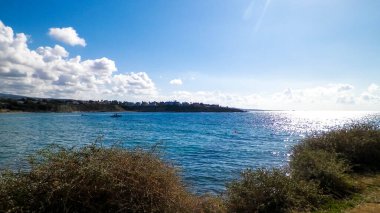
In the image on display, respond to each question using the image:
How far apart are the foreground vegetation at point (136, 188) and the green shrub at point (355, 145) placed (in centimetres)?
421

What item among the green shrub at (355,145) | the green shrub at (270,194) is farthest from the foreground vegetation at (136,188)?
the green shrub at (355,145)

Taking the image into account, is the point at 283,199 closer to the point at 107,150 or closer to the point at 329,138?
the point at 107,150

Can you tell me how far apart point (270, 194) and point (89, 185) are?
198 inches

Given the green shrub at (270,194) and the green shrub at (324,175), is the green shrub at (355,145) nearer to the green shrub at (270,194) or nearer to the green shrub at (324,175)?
the green shrub at (324,175)

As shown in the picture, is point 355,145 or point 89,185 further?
point 355,145

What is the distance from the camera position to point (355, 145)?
16.3m

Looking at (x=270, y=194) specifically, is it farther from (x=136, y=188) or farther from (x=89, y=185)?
(x=89, y=185)

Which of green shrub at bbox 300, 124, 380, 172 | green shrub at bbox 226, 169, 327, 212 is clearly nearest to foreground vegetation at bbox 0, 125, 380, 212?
green shrub at bbox 226, 169, 327, 212

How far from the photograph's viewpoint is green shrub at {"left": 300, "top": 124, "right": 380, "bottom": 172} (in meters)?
15.8

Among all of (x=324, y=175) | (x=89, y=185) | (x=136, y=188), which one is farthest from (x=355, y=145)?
(x=89, y=185)

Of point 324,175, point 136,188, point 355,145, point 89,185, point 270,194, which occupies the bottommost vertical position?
point 270,194

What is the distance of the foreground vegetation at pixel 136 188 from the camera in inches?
272

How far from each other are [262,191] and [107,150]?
454cm

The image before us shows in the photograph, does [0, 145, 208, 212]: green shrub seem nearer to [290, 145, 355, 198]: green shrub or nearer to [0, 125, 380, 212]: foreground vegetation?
[0, 125, 380, 212]: foreground vegetation
